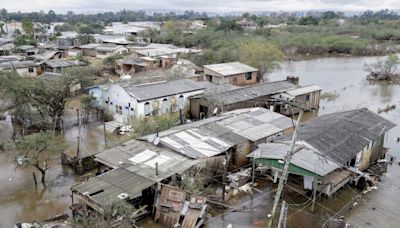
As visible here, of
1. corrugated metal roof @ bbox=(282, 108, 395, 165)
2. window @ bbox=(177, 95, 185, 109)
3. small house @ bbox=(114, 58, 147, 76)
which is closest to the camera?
corrugated metal roof @ bbox=(282, 108, 395, 165)

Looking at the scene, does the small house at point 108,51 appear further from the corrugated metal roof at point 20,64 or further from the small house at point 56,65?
the corrugated metal roof at point 20,64

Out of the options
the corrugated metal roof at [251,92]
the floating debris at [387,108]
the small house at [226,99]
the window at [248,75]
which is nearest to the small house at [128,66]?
the window at [248,75]

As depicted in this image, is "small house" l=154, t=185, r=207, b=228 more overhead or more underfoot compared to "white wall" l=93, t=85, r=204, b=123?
more underfoot

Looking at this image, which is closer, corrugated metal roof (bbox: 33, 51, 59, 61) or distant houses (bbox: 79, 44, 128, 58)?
corrugated metal roof (bbox: 33, 51, 59, 61)

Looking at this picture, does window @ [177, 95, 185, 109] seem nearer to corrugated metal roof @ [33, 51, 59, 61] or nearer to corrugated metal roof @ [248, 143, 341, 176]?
corrugated metal roof @ [248, 143, 341, 176]

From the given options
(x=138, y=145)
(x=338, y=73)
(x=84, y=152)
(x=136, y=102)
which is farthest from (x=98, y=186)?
(x=338, y=73)

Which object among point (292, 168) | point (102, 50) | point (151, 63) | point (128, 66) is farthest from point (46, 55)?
point (292, 168)

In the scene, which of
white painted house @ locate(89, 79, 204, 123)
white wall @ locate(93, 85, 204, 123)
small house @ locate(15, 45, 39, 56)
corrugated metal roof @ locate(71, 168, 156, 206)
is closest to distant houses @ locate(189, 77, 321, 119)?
white painted house @ locate(89, 79, 204, 123)
